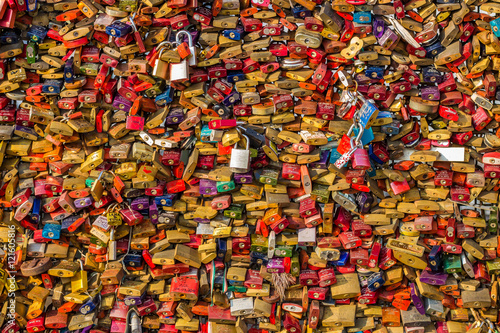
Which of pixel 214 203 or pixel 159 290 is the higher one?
pixel 214 203

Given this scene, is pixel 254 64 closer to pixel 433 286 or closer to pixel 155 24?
pixel 155 24

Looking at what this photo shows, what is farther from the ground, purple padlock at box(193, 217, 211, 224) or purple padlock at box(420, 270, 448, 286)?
purple padlock at box(193, 217, 211, 224)

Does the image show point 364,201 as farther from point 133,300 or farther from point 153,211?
point 133,300

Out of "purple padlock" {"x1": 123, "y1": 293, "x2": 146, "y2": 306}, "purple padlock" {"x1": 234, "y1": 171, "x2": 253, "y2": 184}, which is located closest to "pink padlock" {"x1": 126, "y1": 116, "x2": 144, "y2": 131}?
"purple padlock" {"x1": 234, "y1": 171, "x2": 253, "y2": 184}

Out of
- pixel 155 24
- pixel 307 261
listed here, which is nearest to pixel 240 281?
pixel 307 261

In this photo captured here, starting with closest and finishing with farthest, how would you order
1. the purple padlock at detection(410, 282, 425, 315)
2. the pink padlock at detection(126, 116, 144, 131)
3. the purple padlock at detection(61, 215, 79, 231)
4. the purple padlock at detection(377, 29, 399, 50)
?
the purple padlock at detection(377, 29, 399, 50), the pink padlock at detection(126, 116, 144, 131), the purple padlock at detection(410, 282, 425, 315), the purple padlock at detection(61, 215, 79, 231)

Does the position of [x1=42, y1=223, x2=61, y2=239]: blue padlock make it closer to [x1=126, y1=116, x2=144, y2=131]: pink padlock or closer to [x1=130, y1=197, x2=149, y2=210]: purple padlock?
[x1=130, y1=197, x2=149, y2=210]: purple padlock
